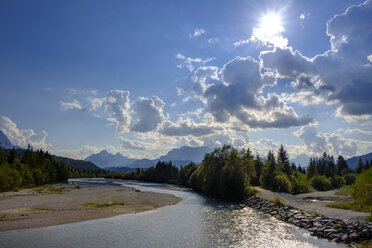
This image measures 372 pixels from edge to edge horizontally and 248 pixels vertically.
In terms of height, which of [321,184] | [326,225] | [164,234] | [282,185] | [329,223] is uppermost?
[282,185]

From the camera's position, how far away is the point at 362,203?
129 feet

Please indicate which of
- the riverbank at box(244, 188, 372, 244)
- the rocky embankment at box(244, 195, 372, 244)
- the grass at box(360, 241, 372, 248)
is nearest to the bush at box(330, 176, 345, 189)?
the riverbank at box(244, 188, 372, 244)

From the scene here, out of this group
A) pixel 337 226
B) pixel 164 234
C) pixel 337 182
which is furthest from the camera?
pixel 337 182

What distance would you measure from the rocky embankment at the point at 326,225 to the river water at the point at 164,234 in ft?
5.41

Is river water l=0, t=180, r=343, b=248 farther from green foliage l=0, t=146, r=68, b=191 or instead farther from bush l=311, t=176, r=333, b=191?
bush l=311, t=176, r=333, b=191

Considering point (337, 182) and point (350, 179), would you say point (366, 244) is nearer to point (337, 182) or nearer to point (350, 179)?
point (337, 182)

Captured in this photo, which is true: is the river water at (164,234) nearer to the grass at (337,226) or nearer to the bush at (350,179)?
the grass at (337,226)

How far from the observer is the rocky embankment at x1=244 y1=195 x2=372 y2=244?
27609 millimetres

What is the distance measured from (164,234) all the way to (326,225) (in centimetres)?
2225

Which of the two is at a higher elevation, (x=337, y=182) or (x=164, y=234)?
(x=337, y=182)

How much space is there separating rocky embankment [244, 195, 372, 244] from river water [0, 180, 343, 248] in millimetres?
1648

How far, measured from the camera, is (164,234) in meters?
29.8

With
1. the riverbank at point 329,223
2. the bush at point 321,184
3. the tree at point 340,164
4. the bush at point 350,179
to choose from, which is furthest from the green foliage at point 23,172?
the tree at point 340,164

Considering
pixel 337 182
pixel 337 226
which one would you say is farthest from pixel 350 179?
pixel 337 226
